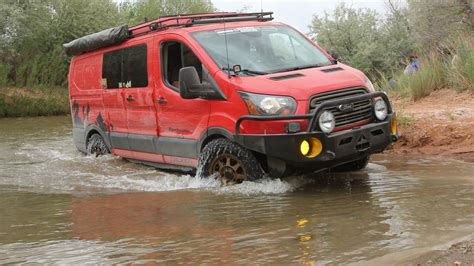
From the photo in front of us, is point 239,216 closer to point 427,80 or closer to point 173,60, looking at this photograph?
point 173,60

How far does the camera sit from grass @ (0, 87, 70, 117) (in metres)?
25.8

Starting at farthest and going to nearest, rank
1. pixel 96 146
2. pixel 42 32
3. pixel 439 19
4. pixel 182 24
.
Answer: pixel 42 32 < pixel 439 19 < pixel 96 146 < pixel 182 24

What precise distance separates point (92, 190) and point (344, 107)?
132 inches

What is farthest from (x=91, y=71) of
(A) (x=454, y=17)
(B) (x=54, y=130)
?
(A) (x=454, y=17)

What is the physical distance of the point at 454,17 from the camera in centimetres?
2077

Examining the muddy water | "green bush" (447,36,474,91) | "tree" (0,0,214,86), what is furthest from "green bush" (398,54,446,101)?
"tree" (0,0,214,86)

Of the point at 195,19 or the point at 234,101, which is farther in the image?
the point at 195,19

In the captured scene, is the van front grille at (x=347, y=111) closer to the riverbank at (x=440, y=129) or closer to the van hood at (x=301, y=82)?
the van hood at (x=301, y=82)

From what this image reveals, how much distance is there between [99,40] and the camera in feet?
31.9

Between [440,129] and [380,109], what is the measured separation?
2.72 meters

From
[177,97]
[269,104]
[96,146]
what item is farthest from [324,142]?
[96,146]

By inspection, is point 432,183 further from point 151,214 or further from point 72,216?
point 72,216

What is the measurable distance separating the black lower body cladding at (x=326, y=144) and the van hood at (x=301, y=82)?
1.52ft

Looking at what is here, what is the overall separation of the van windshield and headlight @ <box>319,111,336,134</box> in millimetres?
1038
